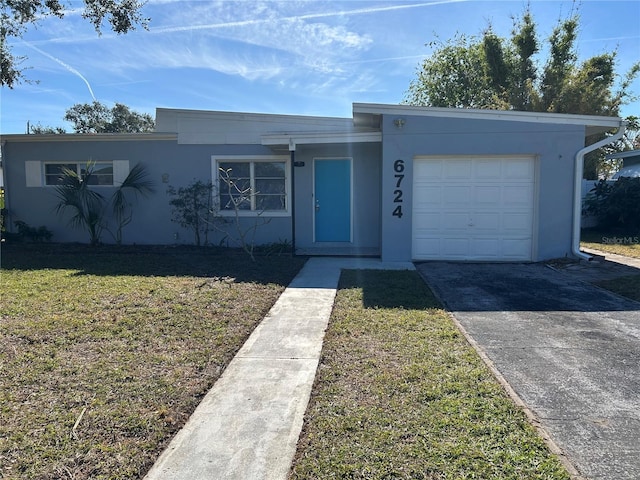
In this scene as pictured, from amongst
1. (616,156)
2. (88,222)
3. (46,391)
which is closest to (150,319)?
(46,391)

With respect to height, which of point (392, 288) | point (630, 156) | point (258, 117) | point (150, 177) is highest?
point (258, 117)

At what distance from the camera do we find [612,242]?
1252 cm

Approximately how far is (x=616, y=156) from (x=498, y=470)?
20223 mm

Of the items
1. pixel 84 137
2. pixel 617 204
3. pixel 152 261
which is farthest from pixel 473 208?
pixel 84 137

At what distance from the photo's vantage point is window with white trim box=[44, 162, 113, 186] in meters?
11.3

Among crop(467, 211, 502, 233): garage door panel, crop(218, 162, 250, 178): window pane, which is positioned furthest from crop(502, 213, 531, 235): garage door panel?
crop(218, 162, 250, 178): window pane

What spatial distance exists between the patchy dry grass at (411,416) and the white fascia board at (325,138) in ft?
18.2

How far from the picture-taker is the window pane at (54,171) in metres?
11.4

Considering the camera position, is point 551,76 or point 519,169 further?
point 551,76

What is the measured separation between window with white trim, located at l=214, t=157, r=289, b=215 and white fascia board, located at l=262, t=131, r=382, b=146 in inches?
50.0

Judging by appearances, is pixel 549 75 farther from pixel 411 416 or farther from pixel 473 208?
pixel 411 416

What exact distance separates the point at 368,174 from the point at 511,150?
323 cm

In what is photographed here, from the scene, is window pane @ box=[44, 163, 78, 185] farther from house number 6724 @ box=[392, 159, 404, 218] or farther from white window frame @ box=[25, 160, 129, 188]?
house number 6724 @ box=[392, 159, 404, 218]

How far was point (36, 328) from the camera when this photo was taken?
15.2 ft
